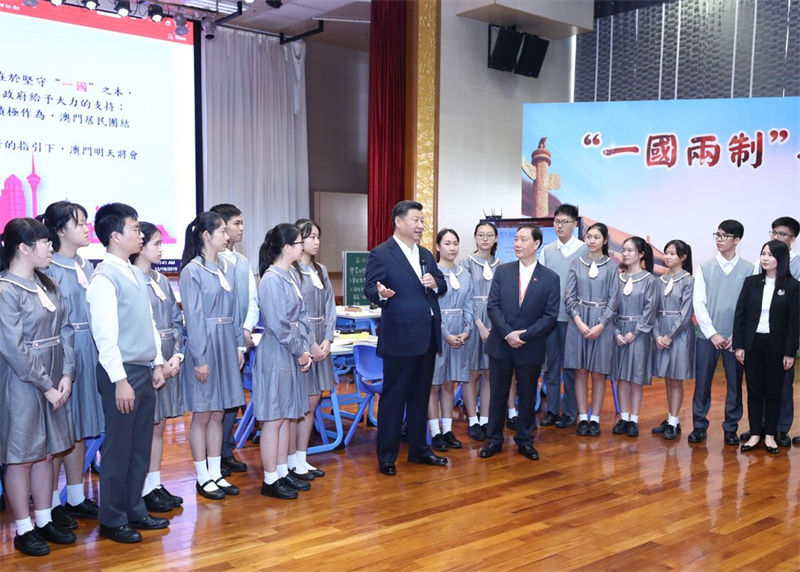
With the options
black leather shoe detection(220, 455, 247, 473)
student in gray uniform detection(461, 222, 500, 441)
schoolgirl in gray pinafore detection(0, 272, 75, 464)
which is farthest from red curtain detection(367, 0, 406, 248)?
schoolgirl in gray pinafore detection(0, 272, 75, 464)

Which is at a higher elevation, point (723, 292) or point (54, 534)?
point (723, 292)

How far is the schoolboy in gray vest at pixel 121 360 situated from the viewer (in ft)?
10.2

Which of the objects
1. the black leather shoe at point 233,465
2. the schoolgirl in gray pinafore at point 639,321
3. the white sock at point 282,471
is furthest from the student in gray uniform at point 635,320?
the black leather shoe at point 233,465

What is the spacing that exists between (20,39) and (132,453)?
18.4 feet

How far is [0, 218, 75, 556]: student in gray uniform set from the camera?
9.72ft

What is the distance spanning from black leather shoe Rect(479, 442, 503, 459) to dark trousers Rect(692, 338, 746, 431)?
55.5 inches

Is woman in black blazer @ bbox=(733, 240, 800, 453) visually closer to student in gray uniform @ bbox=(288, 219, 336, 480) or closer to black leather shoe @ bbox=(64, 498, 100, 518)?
student in gray uniform @ bbox=(288, 219, 336, 480)

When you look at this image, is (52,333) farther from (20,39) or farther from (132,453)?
(20,39)

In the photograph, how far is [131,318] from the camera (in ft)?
10.5

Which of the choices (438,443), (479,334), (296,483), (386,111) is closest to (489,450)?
(438,443)

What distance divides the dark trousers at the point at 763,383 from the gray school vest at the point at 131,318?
3.59 metres

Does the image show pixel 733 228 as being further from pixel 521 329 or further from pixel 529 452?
pixel 529 452

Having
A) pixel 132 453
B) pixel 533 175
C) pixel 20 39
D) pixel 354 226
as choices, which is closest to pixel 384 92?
pixel 533 175

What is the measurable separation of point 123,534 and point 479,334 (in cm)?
267
